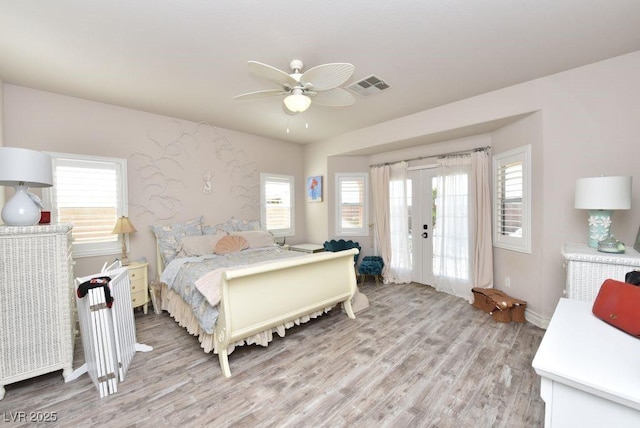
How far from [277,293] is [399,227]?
114 inches

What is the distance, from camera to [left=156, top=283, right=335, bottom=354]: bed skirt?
95.3 inches

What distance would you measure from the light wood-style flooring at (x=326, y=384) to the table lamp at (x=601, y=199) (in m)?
1.23

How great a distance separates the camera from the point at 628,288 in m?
1.27

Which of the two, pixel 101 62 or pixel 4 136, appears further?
pixel 4 136

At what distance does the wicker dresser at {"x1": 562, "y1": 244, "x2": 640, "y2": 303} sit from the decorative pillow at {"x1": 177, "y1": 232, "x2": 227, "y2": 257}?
3.95 metres

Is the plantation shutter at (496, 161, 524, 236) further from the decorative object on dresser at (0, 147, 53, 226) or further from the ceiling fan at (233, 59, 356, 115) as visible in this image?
the decorative object on dresser at (0, 147, 53, 226)

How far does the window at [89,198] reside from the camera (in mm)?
3119

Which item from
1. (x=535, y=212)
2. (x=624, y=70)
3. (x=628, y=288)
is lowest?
(x=628, y=288)

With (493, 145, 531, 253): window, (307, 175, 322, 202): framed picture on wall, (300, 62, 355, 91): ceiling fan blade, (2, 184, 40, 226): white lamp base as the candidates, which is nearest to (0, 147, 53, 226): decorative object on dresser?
(2, 184, 40, 226): white lamp base

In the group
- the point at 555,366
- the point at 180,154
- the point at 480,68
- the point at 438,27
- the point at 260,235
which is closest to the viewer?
the point at 555,366

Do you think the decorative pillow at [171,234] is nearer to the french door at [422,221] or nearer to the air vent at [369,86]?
the air vent at [369,86]

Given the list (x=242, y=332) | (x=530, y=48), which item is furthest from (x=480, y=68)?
(x=242, y=332)

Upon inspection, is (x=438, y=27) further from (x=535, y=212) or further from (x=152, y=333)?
(x=152, y=333)

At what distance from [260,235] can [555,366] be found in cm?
384
